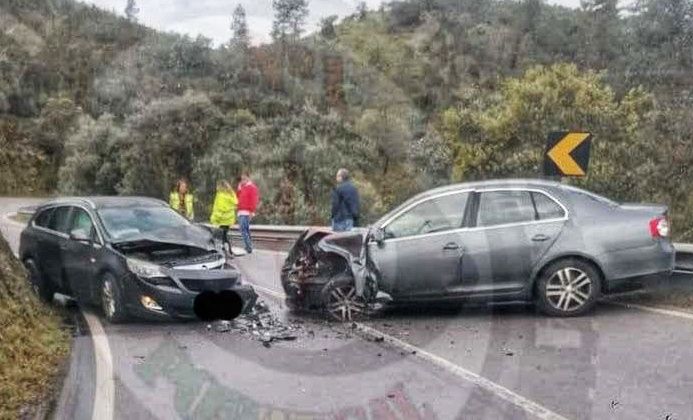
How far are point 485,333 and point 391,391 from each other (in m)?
2.27

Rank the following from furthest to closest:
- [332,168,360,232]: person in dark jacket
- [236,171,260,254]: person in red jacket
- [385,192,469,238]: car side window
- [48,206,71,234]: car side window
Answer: [236,171,260,254]: person in red jacket → [332,168,360,232]: person in dark jacket → [48,206,71,234]: car side window → [385,192,469,238]: car side window

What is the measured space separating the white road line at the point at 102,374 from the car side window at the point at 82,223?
111cm

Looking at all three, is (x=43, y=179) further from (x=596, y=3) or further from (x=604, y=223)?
(x=596, y=3)

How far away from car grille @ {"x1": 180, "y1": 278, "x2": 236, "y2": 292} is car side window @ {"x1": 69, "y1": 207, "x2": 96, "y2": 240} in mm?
1587

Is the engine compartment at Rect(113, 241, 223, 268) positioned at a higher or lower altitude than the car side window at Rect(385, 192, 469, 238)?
lower

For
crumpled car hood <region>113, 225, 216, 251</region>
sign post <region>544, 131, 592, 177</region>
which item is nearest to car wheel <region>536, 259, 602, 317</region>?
sign post <region>544, 131, 592, 177</region>

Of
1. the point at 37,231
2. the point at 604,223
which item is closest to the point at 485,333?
the point at 604,223

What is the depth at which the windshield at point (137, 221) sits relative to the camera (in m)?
9.20

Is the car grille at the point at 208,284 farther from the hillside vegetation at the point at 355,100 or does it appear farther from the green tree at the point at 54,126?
the green tree at the point at 54,126

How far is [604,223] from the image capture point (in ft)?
27.6

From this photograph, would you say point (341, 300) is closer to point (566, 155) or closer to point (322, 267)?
point (322, 267)

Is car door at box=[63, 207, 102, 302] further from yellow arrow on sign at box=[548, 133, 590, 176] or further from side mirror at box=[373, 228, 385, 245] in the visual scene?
yellow arrow on sign at box=[548, 133, 590, 176]

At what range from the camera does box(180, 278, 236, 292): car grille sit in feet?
28.0

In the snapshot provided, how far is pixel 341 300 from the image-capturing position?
29.0 ft
